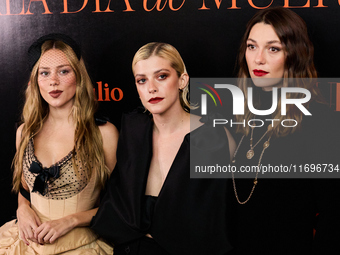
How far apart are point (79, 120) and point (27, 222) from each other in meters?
0.68

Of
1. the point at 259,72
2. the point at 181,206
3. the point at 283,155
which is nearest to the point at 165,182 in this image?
the point at 181,206

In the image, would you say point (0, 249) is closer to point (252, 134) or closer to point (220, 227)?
point (220, 227)

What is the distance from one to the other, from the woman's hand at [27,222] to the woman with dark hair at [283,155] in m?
1.15

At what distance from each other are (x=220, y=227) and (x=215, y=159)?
0.36m

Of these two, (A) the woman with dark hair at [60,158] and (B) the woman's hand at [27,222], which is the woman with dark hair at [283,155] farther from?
(B) the woman's hand at [27,222]

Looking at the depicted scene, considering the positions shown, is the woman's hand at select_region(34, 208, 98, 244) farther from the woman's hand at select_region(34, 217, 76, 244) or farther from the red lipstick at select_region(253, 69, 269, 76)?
the red lipstick at select_region(253, 69, 269, 76)

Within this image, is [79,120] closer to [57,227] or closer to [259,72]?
[57,227]

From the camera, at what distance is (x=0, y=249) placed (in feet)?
7.93

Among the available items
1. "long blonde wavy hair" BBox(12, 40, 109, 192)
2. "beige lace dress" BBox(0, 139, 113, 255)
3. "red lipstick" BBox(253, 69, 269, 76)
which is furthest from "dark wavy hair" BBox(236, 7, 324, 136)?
Result: "beige lace dress" BBox(0, 139, 113, 255)

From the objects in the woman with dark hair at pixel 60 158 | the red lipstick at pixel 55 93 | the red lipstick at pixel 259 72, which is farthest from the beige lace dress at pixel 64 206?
the red lipstick at pixel 259 72

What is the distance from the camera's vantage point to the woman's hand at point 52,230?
2279 millimetres

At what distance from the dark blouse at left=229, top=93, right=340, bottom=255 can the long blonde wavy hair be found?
92cm

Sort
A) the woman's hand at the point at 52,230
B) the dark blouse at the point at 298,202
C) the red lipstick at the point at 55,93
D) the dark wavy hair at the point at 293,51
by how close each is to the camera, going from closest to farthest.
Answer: the dark blouse at the point at 298,202 → the dark wavy hair at the point at 293,51 → the woman's hand at the point at 52,230 → the red lipstick at the point at 55,93

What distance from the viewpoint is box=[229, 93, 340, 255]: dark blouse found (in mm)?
2002
